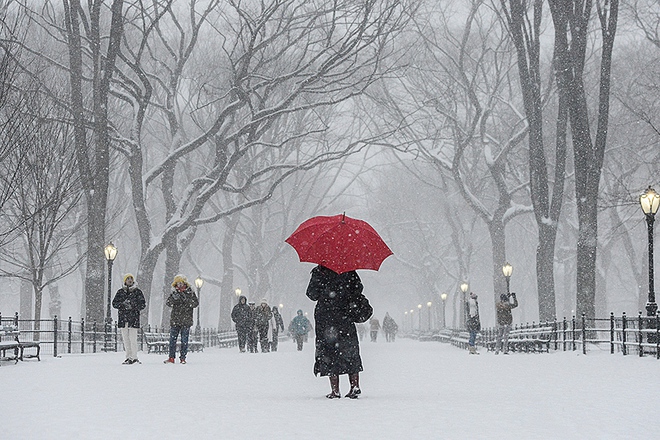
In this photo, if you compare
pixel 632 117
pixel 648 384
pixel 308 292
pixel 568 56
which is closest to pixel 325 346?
pixel 308 292

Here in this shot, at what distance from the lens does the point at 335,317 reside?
34.8 ft

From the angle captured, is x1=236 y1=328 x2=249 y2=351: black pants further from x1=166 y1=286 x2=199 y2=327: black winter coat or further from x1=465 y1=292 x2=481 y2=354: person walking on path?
x1=166 y1=286 x2=199 y2=327: black winter coat

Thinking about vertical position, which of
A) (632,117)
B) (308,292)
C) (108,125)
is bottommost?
(308,292)

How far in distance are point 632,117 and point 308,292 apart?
3203cm

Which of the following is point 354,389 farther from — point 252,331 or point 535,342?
point 252,331

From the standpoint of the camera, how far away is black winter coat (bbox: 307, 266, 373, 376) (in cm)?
1055

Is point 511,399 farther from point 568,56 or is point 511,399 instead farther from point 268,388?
point 568,56

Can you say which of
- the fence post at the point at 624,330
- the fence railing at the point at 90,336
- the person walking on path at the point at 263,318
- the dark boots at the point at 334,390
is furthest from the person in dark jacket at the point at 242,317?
the dark boots at the point at 334,390

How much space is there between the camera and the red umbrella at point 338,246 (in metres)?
10.3

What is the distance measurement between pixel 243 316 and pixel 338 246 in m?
17.4

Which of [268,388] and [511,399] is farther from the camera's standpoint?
[268,388]

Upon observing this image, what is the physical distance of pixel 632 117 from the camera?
129 feet

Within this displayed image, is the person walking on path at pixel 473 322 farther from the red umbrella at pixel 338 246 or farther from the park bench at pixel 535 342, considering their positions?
the red umbrella at pixel 338 246

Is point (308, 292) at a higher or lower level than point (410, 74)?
lower
